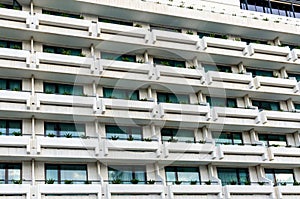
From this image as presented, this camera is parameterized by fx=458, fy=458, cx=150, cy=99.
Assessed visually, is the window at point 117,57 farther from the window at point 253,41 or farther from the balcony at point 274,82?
the window at point 253,41

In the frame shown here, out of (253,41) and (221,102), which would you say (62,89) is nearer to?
(221,102)

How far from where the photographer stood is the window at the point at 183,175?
2500cm

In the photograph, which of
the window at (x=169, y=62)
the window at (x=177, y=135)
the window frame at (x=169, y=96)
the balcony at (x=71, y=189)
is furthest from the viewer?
the window at (x=169, y=62)

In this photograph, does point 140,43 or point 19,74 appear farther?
point 140,43

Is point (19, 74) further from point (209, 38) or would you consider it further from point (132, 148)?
point (209, 38)

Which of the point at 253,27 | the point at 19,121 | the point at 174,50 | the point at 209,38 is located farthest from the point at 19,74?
the point at 253,27

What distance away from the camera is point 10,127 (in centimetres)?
2325

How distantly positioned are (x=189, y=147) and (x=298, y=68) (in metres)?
11.3

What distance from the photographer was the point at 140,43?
26.8 meters

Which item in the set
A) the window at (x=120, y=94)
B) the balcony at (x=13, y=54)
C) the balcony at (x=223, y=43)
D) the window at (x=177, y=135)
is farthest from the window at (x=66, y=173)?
the balcony at (x=223, y=43)

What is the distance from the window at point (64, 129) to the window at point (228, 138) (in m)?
8.06

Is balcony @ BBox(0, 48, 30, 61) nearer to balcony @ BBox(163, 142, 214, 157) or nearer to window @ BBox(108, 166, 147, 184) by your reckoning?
window @ BBox(108, 166, 147, 184)

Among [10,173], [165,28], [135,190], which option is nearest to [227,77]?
[165,28]

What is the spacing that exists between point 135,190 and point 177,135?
17.2 ft
